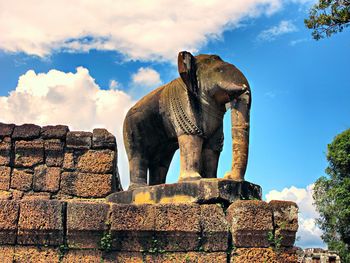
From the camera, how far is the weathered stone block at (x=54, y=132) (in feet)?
28.5

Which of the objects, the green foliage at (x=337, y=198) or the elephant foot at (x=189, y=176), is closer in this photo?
the elephant foot at (x=189, y=176)

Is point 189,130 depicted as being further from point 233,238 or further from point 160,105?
point 233,238

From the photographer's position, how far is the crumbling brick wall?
851 centimetres

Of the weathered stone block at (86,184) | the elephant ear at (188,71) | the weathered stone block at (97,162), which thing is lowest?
the weathered stone block at (86,184)

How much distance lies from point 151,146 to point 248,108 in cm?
167

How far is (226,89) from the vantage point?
6652 millimetres

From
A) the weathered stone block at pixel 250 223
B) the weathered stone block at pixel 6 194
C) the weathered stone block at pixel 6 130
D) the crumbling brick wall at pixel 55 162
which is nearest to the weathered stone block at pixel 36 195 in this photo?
the crumbling brick wall at pixel 55 162

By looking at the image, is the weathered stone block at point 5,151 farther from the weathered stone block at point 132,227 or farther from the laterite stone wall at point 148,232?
the weathered stone block at point 132,227

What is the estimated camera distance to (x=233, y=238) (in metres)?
5.89

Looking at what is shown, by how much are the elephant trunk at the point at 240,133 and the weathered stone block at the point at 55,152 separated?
3469 millimetres

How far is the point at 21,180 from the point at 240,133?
13.9 ft

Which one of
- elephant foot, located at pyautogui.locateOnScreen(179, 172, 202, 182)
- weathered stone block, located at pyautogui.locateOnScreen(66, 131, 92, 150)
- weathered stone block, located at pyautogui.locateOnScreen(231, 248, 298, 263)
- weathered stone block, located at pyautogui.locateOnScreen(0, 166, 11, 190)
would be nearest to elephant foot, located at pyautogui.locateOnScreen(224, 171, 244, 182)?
elephant foot, located at pyautogui.locateOnScreen(179, 172, 202, 182)

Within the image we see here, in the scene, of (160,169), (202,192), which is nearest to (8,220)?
(202,192)

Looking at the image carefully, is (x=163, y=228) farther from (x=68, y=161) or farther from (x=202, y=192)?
(x=68, y=161)
